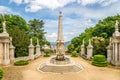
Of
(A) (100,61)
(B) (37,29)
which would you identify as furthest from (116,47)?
(B) (37,29)

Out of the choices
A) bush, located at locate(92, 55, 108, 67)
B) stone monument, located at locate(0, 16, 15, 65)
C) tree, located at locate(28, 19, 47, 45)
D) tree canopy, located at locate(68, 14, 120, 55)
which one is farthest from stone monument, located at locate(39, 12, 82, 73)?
tree, located at locate(28, 19, 47, 45)

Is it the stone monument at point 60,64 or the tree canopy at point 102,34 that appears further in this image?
the tree canopy at point 102,34

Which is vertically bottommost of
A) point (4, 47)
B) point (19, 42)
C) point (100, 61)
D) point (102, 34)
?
point (100, 61)

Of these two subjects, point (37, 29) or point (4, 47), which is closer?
point (4, 47)

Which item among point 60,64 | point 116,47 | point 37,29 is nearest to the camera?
point 60,64

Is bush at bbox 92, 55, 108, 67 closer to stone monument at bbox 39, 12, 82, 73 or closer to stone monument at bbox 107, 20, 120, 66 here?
stone monument at bbox 107, 20, 120, 66

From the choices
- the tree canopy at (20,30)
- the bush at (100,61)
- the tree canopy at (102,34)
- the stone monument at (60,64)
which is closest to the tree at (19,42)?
the tree canopy at (20,30)

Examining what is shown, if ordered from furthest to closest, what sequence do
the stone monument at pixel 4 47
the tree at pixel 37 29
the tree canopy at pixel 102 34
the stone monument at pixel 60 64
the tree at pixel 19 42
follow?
the tree at pixel 37 29 < the tree at pixel 19 42 < the tree canopy at pixel 102 34 < the stone monument at pixel 4 47 < the stone monument at pixel 60 64

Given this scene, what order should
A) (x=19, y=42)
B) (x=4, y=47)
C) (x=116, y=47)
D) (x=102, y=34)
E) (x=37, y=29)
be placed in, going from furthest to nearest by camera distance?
→ (x=37, y=29) < (x=102, y=34) < (x=19, y=42) < (x=4, y=47) < (x=116, y=47)

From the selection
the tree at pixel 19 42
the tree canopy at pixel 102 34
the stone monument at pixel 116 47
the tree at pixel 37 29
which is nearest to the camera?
the stone monument at pixel 116 47

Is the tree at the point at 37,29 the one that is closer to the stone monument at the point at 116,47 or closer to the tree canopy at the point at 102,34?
the tree canopy at the point at 102,34

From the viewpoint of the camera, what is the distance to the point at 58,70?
88.5ft

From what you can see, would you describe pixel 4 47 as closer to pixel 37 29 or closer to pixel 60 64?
pixel 60 64

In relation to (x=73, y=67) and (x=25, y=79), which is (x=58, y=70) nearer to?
(x=73, y=67)
